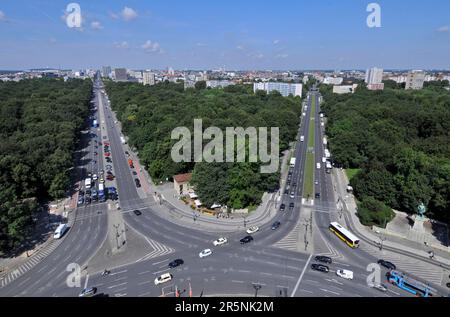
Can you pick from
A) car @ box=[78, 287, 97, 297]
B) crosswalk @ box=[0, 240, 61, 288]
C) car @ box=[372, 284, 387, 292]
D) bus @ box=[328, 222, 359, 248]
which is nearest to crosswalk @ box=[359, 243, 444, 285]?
bus @ box=[328, 222, 359, 248]

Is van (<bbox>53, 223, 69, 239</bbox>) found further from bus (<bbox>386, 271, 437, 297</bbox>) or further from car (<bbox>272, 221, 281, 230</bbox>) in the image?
bus (<bbox>386, 271, 437, 297</bbox>)

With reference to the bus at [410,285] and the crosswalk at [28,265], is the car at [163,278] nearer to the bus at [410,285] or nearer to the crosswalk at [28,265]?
the crosswalk at [28,265]

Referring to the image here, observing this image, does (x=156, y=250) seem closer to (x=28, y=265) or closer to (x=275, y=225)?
(x=28, y=265)

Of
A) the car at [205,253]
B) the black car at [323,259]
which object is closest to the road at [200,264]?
the car at [205,253]

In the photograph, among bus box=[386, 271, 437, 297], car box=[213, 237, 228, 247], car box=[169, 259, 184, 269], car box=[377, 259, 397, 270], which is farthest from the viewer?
car box=[213, 237, 228, 247]

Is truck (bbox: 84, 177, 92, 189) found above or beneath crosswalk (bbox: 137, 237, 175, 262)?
above
